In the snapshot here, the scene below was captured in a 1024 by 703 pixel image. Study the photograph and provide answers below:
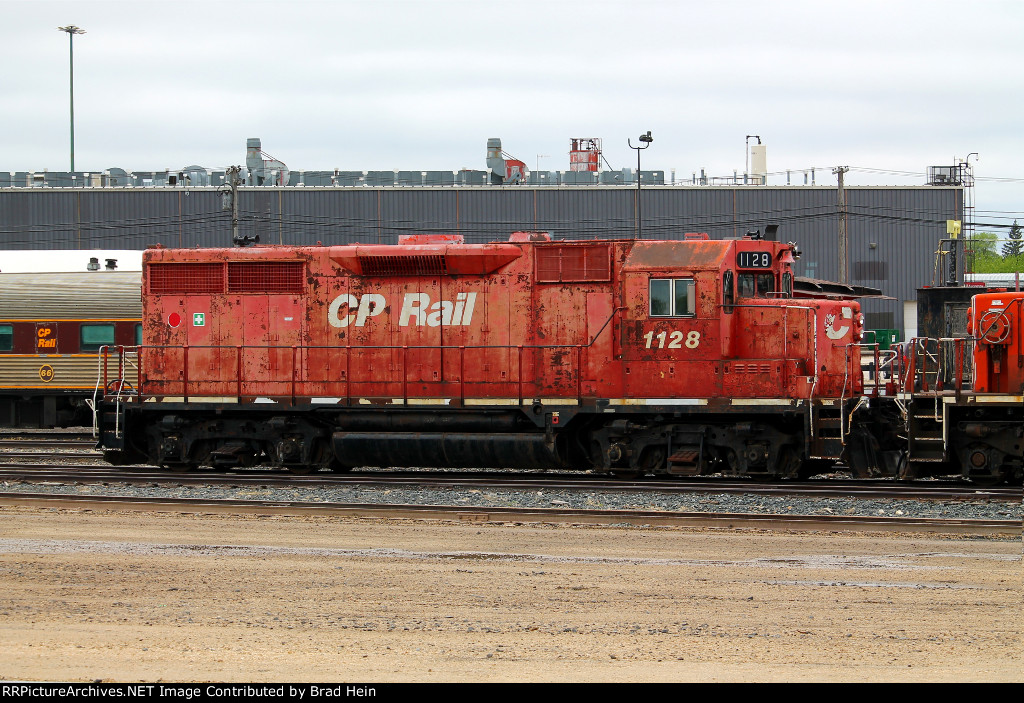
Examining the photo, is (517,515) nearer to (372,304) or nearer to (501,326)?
(501,326)

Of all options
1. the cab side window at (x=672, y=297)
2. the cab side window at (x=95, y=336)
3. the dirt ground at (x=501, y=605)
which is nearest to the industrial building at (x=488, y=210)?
the cab side window at (x=95, y=336)

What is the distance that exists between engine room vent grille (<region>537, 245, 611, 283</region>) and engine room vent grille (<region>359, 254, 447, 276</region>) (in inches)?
61.8

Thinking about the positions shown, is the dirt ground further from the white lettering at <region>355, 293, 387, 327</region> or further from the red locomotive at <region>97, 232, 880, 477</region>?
the white lettering at <region>355, 293, 387, 327</region>

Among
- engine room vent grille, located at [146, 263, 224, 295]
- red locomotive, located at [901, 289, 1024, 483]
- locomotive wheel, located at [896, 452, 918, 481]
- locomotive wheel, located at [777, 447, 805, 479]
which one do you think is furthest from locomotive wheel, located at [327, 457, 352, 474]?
red locomotive, located at [901, 289, 1024, 483]

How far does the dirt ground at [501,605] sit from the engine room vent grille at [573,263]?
16.5 feet

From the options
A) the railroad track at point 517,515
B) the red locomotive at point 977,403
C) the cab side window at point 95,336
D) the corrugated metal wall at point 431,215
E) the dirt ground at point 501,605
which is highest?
the corrugated metal wall at point 431,215

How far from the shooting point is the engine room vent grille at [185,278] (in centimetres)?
1758

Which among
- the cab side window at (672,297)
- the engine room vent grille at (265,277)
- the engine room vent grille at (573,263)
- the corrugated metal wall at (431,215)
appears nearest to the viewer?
the cab side window at (672,297)

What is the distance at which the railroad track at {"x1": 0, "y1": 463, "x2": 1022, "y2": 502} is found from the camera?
1453cm

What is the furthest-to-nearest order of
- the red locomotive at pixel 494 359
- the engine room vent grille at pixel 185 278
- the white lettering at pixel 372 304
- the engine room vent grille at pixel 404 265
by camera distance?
the engine room vent grille at pixel 185 278 → the white lettering at pixel 372 304 → the engine room vent grille at pixel 404 265 → the red locomotive at pixel 494 359

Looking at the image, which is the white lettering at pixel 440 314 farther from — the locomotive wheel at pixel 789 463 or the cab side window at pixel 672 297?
the locomotive wheel at pixel 789 463

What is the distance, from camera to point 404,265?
1688cm

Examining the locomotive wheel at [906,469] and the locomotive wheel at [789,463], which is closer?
the locomotive wheel at [906,469]

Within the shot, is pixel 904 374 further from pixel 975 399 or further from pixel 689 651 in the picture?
pixel 689 651
